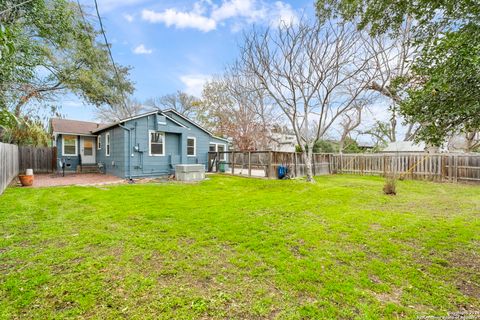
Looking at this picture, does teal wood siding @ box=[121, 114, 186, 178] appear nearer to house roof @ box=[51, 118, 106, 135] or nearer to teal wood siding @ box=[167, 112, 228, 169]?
teal wood siding @ box=[167, 112, 228, 169]

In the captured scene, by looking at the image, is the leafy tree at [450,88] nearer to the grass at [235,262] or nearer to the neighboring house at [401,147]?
the grass at [235,262]

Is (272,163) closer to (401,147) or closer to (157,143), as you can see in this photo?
(157,143)

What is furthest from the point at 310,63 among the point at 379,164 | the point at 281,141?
the point at 281,141

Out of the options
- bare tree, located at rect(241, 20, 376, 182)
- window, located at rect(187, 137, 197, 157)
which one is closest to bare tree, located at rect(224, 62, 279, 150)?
window, located at rect(187, 137, 197, 157)

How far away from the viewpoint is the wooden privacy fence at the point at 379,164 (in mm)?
10969

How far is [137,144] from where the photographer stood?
11.3m

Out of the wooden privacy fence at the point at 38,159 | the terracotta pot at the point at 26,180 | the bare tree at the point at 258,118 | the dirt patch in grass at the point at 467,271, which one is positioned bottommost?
the dirt patch in grass at the point at 467,271

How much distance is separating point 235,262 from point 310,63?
9.67 m

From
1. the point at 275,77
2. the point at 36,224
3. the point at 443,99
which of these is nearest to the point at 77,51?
the point at 275,77

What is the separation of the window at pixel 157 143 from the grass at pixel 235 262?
257 inches

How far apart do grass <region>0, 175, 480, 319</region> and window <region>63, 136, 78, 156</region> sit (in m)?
9.50

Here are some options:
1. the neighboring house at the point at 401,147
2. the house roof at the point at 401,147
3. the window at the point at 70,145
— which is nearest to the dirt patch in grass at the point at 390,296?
the window at the point at 70,145

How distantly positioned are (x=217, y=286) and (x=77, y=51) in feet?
46.6

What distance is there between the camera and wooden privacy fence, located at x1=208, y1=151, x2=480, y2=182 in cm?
1097
